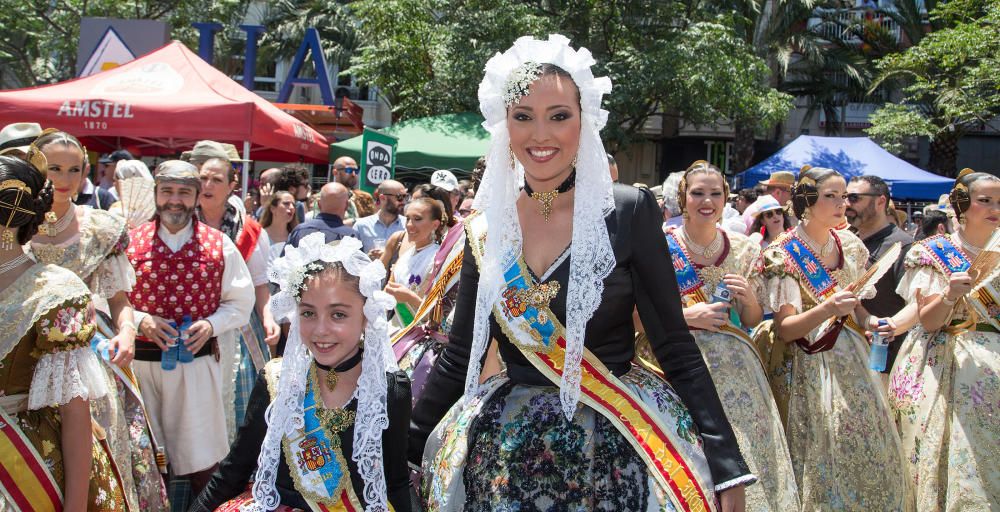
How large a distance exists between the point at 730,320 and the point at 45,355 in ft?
9.85

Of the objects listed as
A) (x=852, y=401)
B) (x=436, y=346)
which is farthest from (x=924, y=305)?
(x=436, y=346)

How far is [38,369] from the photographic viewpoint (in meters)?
2.78

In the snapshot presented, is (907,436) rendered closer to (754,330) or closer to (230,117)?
(754,330)

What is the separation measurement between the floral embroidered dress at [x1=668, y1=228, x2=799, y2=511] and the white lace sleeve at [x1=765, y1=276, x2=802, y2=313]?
0.27 meters

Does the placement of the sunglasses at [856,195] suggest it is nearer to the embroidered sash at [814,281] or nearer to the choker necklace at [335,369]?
the embroidered sash at [814,281]

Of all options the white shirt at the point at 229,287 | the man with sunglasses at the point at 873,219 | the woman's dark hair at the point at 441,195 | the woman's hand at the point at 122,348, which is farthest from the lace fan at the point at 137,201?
the man with sunglasses at the point at 873,219

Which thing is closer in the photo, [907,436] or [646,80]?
[907,436]

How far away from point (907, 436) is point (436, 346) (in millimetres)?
2694

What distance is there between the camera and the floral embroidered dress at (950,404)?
464cm

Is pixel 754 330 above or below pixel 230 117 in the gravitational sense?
below

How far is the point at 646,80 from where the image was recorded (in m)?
18.3

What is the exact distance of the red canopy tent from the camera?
998 cm

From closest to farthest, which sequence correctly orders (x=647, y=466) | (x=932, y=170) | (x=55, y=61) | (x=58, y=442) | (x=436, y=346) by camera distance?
(x=647, y=466) → (x=58, y=442) → (x=436, y=346) → (x=932, y=170) → (x=55, y=61)

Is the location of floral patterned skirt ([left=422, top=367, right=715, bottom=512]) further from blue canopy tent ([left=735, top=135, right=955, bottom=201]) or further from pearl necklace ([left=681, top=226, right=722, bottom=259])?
blue canopy tent ([left=735, top=135, right=955, bottom=201])
